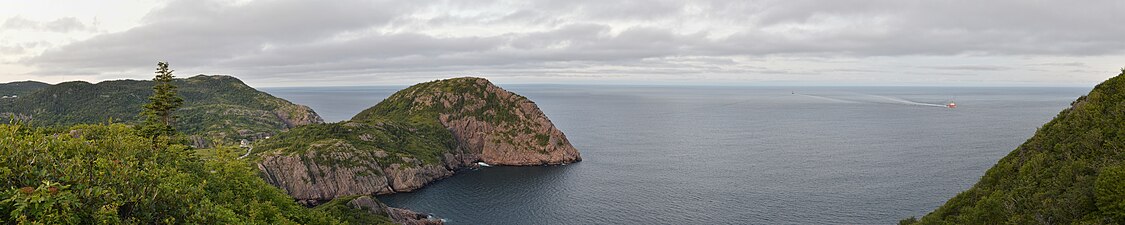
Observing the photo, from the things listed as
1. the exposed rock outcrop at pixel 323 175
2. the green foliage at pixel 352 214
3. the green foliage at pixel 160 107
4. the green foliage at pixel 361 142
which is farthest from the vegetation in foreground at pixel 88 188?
the green foliage at pixel 361 142

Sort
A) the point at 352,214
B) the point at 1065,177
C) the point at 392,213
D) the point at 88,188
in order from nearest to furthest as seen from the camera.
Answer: the point at 88,188
the point at 1065,177
the point at 352,214
the point at 392,213

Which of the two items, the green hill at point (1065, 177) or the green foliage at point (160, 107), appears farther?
the green foliage at point (160, 107)

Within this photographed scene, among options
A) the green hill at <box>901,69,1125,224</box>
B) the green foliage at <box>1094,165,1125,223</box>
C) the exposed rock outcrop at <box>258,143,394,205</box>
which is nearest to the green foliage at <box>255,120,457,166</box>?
the exposed rock outcrop at <box>258,143,394,205</box>

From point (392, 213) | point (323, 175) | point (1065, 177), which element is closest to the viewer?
point (1065, 177)

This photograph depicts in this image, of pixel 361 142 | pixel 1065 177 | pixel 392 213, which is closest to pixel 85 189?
pixel 392 213

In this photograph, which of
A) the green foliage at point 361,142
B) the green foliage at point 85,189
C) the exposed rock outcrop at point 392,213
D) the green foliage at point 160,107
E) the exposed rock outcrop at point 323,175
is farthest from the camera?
the green foliage at point 361,142

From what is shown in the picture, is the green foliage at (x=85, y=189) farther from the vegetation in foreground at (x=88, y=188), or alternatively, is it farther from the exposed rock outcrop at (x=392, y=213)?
the exposed rock outcrop at (x=392, y=213)

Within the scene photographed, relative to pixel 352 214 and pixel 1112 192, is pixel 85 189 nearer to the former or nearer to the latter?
pixel 352 214

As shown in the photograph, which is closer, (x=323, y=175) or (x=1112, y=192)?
(x=1112, y=192)
